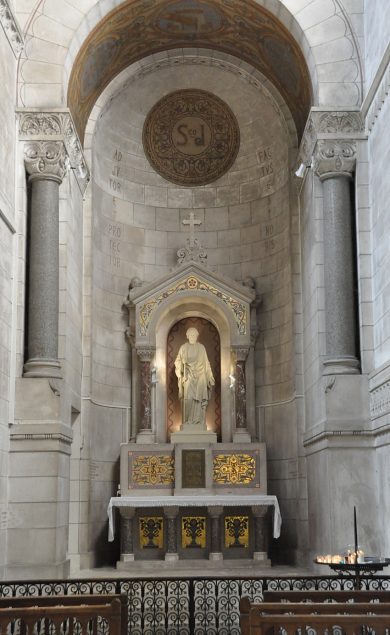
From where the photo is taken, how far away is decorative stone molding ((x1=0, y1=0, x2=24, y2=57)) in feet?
43.2

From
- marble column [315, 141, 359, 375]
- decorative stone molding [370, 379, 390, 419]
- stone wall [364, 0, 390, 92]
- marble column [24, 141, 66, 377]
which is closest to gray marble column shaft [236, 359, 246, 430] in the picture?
marble column [315, 141, 359, 375]

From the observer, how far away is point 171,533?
51.0ft

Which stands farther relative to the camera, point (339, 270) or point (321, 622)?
point (339, 270)

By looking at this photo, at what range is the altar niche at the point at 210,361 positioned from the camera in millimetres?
17984

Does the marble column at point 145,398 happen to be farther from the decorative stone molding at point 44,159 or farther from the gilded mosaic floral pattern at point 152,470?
the decorative stone molding at point 44,159

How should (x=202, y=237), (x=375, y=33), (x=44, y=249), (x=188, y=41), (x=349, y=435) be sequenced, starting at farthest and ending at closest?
1. (x=202, y=237)
2. (x=188, y=41)
3. (x=44, y=249)
4. (x=375, y=33)
5. (x=349, y=435)

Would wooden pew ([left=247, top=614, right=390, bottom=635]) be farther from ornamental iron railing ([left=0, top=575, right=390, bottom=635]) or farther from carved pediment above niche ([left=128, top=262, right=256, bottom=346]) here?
carved pediment above niche ([left=128, top=262, right=256, bottom=346])

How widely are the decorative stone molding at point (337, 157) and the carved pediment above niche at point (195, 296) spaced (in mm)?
4035

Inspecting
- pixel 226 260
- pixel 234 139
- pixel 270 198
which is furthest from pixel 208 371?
pixel 234 139

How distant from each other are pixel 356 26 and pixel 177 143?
5.52m

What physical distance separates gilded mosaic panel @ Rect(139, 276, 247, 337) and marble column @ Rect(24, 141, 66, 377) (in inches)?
140

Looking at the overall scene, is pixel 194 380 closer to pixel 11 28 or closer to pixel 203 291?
pixel 203 291

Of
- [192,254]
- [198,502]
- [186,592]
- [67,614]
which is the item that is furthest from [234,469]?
[67,614]

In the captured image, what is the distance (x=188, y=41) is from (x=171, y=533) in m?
9.53
